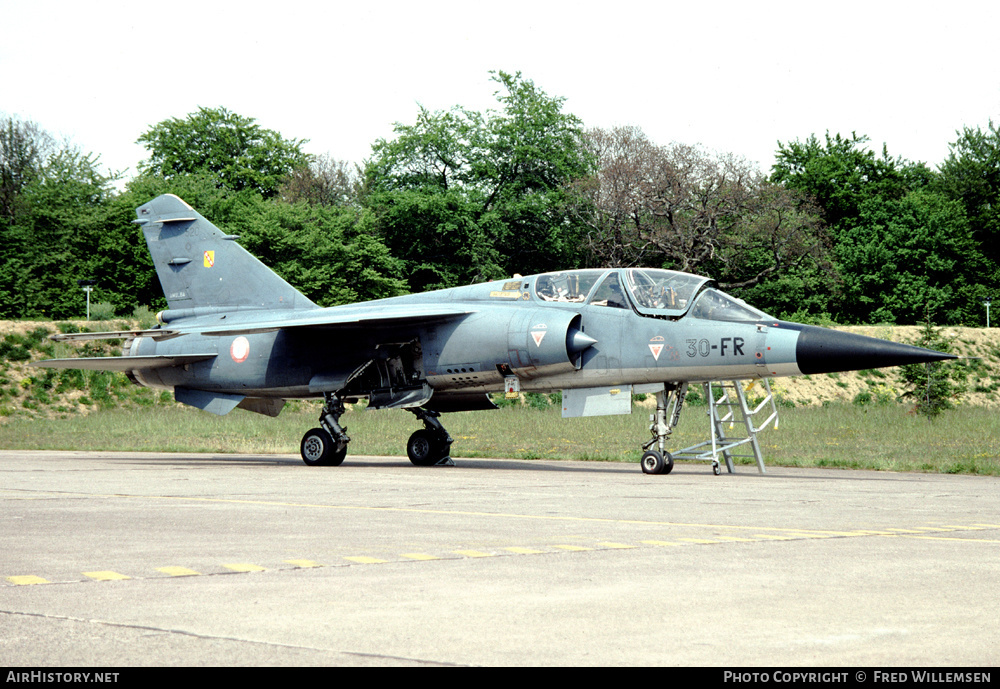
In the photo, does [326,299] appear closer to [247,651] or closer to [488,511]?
[488,511]

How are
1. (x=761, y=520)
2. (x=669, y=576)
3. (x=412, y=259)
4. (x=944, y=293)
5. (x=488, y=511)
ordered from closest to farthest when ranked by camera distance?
(x=669, y=576), (x=761, y=520), (x=488, y=511), (x=412, y=259), (x=944, y=293)

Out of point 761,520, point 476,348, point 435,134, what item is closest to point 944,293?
point 435,134

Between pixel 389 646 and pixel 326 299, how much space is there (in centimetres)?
4604

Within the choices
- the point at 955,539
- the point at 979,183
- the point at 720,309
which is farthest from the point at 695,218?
the point at 955,539

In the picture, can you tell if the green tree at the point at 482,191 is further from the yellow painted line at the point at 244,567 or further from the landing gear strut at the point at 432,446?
the yellow painted line at the point at 244,567

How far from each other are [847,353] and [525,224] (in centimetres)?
4354

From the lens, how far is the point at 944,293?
61656mm

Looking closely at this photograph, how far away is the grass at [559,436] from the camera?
19903mm

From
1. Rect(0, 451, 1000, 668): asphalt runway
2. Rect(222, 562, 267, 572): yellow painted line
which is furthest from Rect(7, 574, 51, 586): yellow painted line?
Rect(222, 562, 267, 572): yellow painted line

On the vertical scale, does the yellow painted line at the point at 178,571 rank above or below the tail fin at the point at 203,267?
below

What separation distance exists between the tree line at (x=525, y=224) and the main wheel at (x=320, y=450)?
3085cm

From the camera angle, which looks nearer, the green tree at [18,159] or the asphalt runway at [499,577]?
the asphalt runway at [499,577]

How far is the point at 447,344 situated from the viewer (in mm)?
17984

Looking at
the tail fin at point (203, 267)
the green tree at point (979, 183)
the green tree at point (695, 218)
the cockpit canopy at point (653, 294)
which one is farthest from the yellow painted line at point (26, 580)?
the green tree at point (979, 183)
